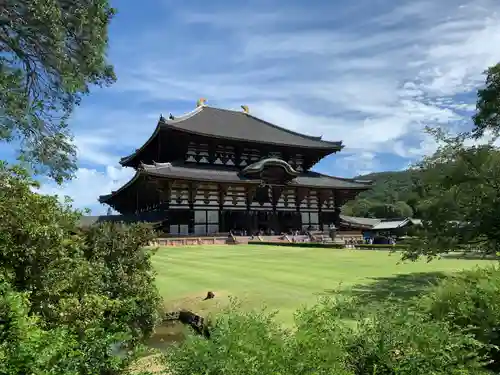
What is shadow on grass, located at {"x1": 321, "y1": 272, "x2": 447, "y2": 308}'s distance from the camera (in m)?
10.7

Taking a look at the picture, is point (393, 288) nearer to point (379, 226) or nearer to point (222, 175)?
point (222, 175)

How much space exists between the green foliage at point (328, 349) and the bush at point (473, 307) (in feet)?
1.39

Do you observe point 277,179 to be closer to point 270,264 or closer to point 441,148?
point 270,264

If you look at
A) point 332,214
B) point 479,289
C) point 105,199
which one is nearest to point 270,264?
point 479,289

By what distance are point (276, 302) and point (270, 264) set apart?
834 cm

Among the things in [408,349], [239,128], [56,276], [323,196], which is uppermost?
[239,128]

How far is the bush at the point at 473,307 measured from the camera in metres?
6.18

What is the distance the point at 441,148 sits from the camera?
13180 millimetres

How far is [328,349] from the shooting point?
4.94 metres

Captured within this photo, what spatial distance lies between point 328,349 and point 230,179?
34.8 m

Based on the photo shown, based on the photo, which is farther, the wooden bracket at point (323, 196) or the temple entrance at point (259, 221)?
the wooden bracket at point (323, 196)

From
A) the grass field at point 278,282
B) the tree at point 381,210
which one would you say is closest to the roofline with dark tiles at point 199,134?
the grass field at point 278,282

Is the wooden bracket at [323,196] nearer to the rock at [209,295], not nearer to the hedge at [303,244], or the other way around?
the hedge at [303,244]

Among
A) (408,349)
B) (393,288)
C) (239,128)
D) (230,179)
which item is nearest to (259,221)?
(230,179)
